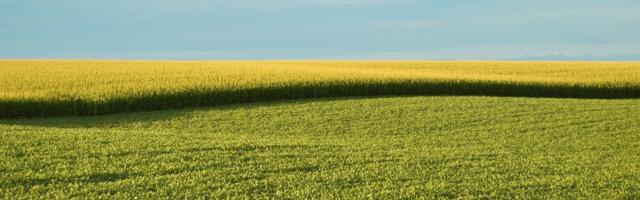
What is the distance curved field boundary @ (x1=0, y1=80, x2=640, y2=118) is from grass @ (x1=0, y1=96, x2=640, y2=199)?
2.39ft

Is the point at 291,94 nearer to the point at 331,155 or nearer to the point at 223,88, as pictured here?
the point at 223,88

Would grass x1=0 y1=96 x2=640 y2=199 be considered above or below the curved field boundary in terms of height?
below

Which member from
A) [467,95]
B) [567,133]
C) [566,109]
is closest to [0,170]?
[567,133]

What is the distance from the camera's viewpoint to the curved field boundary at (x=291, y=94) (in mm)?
17641

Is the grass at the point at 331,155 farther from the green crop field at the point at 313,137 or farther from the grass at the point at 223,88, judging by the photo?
the grass at the point at 223,88

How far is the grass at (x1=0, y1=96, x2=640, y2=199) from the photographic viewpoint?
892cm

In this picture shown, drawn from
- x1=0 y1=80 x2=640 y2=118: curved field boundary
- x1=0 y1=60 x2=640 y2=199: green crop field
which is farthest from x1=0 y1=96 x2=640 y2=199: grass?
x1=0 y1=80 x2=640 y2=118: curved field boundary

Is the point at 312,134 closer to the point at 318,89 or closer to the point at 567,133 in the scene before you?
the point at 567,133

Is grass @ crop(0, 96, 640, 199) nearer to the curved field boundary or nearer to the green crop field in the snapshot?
the green crop field

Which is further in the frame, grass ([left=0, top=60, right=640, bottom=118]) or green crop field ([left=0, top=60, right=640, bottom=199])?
grass ([left=0, top=60, right=640, bottom=118])

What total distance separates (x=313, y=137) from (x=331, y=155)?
111 inches

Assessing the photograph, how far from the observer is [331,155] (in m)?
11.1

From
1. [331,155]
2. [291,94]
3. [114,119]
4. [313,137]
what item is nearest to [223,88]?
[291,94]

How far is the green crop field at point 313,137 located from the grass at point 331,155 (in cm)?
3
